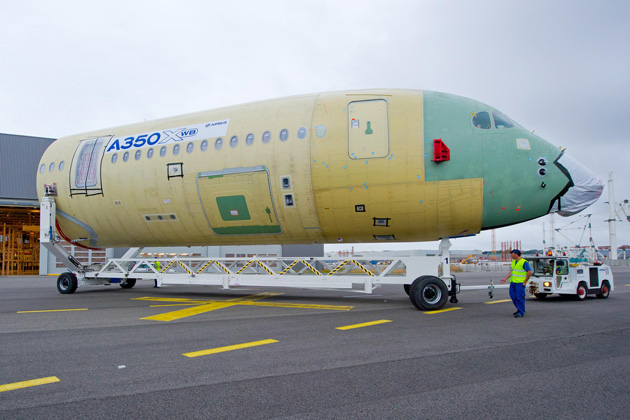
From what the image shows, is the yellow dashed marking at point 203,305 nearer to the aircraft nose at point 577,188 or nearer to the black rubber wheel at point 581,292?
the aircraft nose at point 577,188

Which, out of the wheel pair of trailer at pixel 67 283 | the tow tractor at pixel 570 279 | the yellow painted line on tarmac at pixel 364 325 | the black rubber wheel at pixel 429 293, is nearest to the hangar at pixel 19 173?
the wheel pair of trailer at pixel 67 283

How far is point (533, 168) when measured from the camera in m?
10.8

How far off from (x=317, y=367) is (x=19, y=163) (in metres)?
36.5

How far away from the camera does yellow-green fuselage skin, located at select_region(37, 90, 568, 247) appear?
1091cm

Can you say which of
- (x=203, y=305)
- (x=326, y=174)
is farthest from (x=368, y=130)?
(x=203, y=305)

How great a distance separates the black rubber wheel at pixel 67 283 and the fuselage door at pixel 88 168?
12.6ft

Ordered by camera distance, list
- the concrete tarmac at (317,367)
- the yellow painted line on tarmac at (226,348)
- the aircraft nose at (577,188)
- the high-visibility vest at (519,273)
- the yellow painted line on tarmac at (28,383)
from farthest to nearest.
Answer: the aircraft nose at (577,188) → the high-visibility vest at (519,273) → the yellow painted line on tarmac at (226,348) → the yellow painted line on tarmac at (28,383) → the concrete tarmac at (317,367)

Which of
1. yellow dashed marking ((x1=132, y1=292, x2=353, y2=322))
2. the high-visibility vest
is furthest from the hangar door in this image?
the high-visibility vest

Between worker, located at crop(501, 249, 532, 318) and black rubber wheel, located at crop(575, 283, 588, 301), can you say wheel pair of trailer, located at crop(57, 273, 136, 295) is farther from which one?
black rubber wheel, located at crop(575, 283, 588, 301)

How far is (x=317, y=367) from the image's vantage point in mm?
5750

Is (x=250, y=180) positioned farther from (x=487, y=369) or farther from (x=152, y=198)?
(x=487, y=369)

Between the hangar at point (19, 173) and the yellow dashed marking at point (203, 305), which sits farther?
the hangar at point (19, 173)

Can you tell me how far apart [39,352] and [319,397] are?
5031 millimetres

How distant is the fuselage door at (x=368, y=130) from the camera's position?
1123 cm
